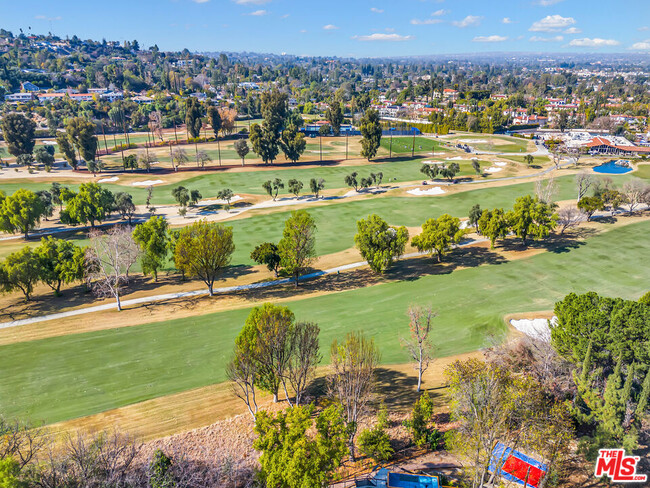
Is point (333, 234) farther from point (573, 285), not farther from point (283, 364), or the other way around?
point (283, 364)

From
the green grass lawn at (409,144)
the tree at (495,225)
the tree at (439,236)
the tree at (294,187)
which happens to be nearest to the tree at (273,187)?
the tree at (294,187)

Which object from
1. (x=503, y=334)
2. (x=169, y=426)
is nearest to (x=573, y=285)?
A: (x=503, y=334)

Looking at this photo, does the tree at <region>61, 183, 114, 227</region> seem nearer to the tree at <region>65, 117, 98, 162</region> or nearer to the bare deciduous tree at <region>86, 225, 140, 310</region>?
the bare deciduous tree at <region>86, 225, 140, 310</region>

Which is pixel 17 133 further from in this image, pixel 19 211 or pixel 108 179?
pixel 19 211

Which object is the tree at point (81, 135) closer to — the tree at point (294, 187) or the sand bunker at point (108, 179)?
the sand bunker at point (108, 179)

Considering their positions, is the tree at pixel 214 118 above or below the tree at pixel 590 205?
above
